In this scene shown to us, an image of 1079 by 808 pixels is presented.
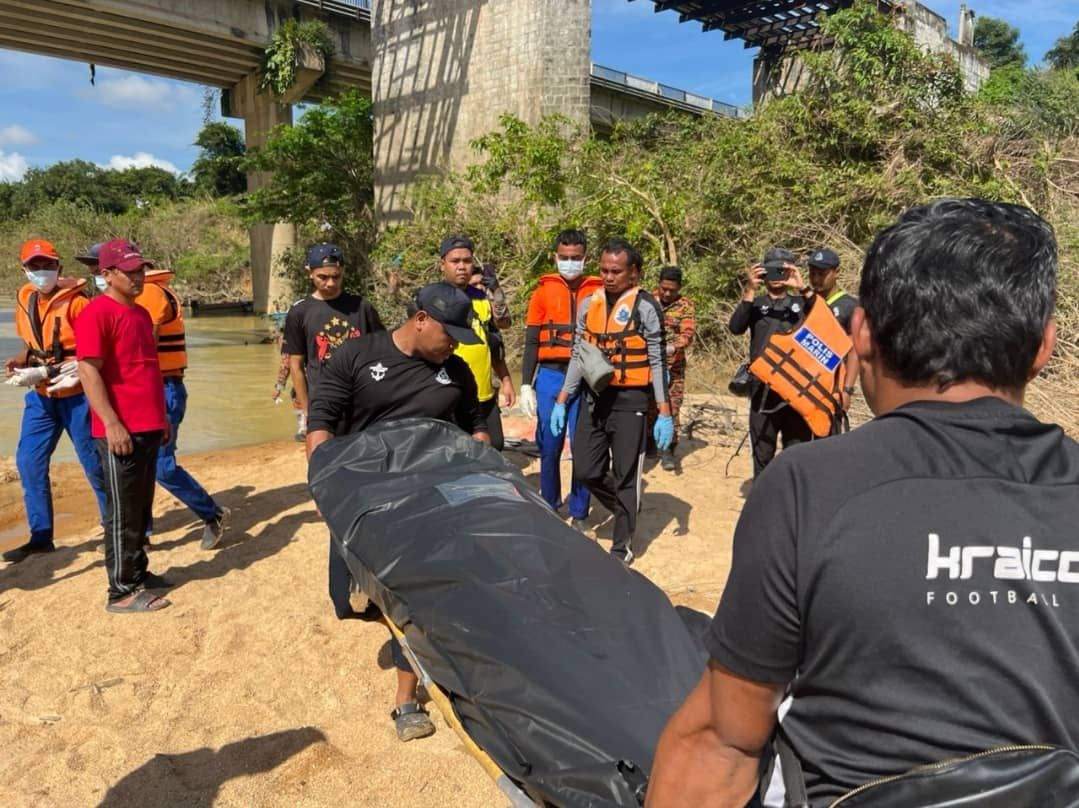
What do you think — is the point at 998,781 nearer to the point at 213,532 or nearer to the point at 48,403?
the point at 213,532

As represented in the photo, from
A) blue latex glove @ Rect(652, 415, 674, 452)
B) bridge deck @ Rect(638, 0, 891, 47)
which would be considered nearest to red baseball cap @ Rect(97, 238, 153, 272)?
blue latex glove @ Rect(652, 415, 674, 452)

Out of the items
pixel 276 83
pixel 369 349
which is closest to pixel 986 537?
pixel 369 349

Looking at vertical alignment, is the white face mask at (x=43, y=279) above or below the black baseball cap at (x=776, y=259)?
below

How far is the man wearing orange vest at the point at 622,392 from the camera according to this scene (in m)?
4.36

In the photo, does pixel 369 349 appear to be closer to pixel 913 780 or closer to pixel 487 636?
pixel 487 636

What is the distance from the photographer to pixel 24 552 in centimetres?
470

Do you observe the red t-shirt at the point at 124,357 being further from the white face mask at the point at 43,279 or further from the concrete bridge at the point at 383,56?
the concrete bridge at the point at 383,56

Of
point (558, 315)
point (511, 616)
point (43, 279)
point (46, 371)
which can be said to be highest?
point (43, 279)

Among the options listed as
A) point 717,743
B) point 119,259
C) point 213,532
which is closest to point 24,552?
point 213,532

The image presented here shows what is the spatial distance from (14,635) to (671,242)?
30.4ft

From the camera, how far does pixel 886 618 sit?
36.4 inches

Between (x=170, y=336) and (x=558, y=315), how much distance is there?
2631 mm

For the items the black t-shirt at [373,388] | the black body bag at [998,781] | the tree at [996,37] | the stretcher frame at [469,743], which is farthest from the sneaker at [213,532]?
the tree at [996,37]

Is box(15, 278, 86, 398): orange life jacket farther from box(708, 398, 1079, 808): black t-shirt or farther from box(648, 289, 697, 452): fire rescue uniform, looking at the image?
box(708, 398, 1079, 808): black t-shirt
